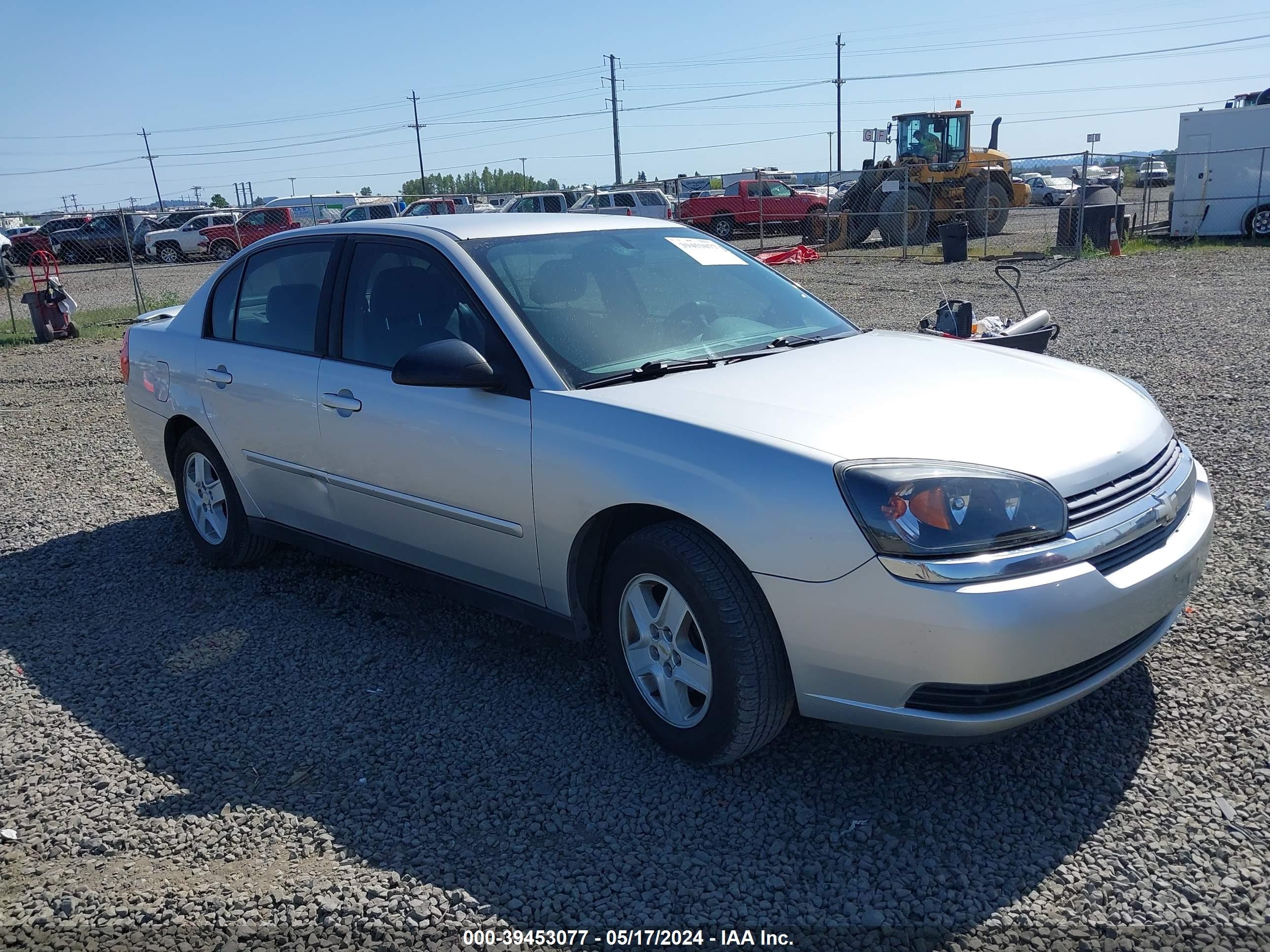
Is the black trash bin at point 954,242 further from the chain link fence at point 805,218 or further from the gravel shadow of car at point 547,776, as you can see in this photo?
the gravel shadow of car at point 547,776

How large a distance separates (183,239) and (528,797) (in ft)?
115

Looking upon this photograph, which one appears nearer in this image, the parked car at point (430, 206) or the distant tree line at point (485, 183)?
the parked car at point (430, 206)

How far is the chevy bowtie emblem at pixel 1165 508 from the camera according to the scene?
3.03 metres

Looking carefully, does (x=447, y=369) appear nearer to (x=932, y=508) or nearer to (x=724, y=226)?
(x=932, y=508)

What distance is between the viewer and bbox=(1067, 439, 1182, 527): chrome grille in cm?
281

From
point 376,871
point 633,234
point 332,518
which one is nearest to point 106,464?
point 332,518

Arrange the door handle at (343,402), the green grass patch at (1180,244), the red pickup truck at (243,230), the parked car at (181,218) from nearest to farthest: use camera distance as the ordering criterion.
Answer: the door handle at (343,402), the green grass patch at (1180,244), the red pickup truck at (243,230), the parked car at (181,218)

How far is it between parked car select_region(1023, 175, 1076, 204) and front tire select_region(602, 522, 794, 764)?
132ft

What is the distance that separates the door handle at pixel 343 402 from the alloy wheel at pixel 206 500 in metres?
→ 1.21

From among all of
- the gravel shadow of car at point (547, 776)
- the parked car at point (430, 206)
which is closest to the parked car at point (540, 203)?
the parked car at point (430, 206)

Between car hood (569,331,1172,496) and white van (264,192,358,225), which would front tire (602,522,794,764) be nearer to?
car hood (569,331,1172,496)

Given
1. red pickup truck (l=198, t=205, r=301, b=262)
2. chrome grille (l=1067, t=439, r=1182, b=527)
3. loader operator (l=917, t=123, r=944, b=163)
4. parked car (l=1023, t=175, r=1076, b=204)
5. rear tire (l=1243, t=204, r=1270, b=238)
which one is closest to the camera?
chrome grille (l=1067, t=439, r=1182, b=527)

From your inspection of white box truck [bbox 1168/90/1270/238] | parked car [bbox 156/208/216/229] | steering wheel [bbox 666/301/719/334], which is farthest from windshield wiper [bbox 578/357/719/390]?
parked car [bbox 156/208/216/229]

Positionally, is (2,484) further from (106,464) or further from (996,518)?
(996,518)
